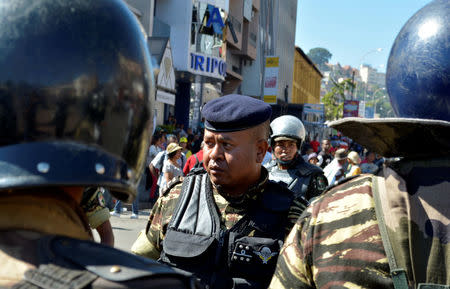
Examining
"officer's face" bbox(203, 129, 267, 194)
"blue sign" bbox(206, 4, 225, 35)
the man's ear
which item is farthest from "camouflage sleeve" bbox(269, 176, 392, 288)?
"blue sign" bbox(206, 4, 225, 35)

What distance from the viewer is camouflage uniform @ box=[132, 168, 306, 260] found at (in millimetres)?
2754

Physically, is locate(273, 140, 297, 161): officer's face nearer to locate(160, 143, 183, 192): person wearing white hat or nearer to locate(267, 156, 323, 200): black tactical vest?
locate(267, 156, 323, 200): black tactical vest

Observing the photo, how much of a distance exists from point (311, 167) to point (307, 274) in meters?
3.03

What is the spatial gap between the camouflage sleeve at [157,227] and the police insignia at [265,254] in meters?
0.52

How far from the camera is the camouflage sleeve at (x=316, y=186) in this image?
4562 millimetres

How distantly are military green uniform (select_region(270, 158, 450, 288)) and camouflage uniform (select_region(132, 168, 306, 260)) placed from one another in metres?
0.97

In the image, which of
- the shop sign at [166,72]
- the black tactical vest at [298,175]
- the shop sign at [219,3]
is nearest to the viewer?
the black tactical vest at [298,175]

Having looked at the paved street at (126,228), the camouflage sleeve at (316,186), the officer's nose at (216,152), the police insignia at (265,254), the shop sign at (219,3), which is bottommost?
the paved street at (126,228)

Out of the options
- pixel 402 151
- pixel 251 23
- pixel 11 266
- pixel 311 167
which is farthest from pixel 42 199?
pixel 251 23

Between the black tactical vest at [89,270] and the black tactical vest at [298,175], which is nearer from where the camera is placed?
the black tactical vest at [89,270]

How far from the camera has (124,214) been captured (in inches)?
413

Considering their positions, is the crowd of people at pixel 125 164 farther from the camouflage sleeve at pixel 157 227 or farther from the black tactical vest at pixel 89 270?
the camouflage sleeve at pixel 157 227

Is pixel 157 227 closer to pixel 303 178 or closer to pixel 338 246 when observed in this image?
pixel 338 246

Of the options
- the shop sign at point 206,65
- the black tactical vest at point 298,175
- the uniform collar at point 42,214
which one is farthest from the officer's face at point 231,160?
the shop sign at point 206,65
